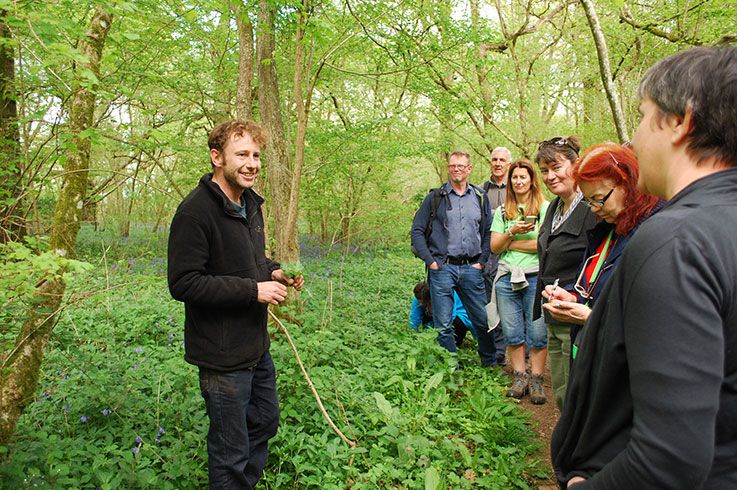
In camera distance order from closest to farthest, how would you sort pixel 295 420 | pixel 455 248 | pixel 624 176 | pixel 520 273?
pixel 624 176 < pixel 295 420 < pixel 520 273 < pixel 455 248

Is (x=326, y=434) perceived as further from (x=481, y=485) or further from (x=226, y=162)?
(x=226, y=162)

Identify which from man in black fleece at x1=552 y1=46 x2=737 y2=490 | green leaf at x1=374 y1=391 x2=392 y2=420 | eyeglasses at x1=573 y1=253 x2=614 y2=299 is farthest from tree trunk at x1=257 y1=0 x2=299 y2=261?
man in black fleece at x1=552 y1=46 x2=737 y2=490

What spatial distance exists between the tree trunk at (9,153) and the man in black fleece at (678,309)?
10.3ft

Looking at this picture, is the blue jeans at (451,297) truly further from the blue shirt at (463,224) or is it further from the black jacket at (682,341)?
the black jacket at (682,341)

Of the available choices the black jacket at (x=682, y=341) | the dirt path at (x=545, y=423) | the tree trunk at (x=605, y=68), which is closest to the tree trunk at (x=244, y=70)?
the tree trunk at (x=605, y=68)

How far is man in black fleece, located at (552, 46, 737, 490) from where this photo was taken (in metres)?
0.82

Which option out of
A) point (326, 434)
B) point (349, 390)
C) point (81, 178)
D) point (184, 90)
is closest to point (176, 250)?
point (81, 178)

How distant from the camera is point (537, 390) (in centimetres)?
429

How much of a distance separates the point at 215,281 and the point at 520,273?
2.89 meters

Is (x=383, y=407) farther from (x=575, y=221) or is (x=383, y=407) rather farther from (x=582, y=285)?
(x=575, y=221)

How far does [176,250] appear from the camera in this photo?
86.8 inches

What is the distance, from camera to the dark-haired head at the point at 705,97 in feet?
2.95

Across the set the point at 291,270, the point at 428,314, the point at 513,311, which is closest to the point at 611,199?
the point at 291,270

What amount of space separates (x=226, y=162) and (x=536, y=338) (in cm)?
321
